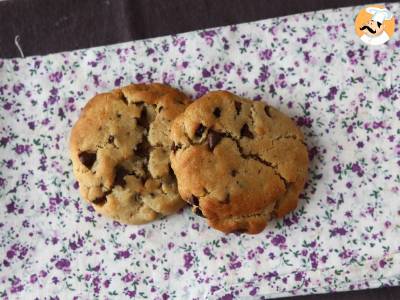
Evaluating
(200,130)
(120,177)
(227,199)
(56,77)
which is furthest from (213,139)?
(56,77)

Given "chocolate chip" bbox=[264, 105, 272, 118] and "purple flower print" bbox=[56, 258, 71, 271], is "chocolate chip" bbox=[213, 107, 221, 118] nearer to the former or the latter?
"chocolate chip" bbox=[264, 105, 272, 118]

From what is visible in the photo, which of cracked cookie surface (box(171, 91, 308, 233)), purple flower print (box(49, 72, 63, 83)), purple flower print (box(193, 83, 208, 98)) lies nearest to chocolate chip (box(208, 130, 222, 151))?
cracked cookie surface (box(171, 91, 308, 233))

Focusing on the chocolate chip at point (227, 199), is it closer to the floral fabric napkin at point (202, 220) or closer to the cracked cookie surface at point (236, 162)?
the cracked cookie surface at point (236, 162)

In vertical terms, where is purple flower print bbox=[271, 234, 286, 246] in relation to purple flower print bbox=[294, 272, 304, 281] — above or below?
above

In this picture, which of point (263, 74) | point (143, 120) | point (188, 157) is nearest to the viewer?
point (188, 157)

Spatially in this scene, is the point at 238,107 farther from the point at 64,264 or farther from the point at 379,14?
the point at 64,264

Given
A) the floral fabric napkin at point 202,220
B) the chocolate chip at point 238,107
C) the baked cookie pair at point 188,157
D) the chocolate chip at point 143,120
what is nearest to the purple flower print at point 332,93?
the floral fabric napkin at point 202,220

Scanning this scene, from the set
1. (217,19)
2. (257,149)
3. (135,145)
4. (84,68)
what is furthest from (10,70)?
(257,149)
